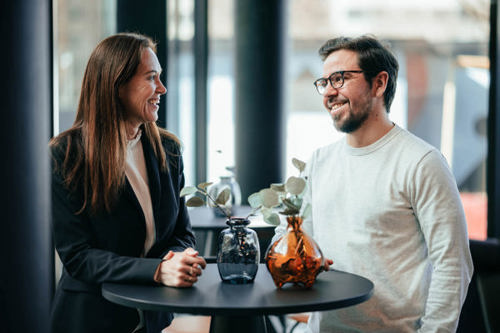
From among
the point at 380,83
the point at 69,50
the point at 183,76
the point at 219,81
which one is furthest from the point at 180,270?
the point at 219,81

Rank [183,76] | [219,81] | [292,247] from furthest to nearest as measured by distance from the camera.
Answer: [219,81] < [183,76] < [292,247]

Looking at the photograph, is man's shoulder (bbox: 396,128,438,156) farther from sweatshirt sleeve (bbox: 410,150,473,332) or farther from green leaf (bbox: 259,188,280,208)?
green leaf (bbox: 259,188,280,208)

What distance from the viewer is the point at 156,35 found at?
12.7ft

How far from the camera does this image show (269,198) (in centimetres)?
173

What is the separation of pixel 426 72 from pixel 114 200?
3830 millimetres

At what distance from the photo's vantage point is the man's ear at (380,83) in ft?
6.80

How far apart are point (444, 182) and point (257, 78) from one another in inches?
115

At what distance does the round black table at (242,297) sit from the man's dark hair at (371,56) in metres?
0.68

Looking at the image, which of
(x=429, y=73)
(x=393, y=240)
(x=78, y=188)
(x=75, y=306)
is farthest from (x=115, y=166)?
(x=429, y=73)

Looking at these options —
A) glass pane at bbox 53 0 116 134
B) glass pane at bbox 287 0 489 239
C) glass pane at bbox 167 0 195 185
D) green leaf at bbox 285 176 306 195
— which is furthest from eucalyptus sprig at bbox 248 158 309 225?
glass pane at bbox 167 0 195 185

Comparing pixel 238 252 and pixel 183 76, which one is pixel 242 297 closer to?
pixel 238 252

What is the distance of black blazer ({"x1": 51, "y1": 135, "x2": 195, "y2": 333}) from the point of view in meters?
1.76

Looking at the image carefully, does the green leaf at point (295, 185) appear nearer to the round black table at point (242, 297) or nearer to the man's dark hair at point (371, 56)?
the round black table at point (242, 297)

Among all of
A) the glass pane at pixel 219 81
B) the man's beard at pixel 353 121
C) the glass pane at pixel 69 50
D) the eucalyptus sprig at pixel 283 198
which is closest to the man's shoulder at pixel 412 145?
the man's beard at pixel 353 121
